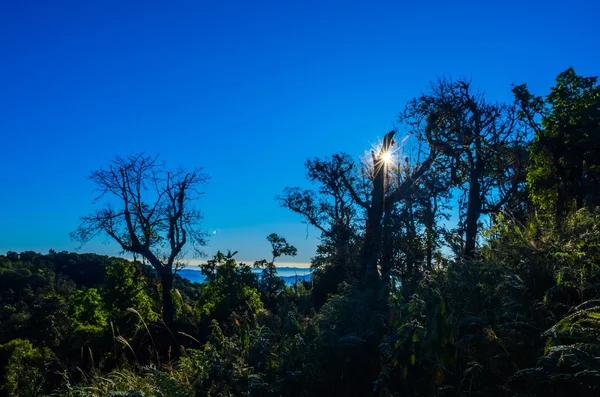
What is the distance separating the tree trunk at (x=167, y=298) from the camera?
55.0 feet

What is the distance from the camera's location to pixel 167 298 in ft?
56.2

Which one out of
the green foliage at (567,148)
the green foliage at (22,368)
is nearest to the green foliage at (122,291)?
the green foliage at (22,368)

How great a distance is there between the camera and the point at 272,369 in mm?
4312

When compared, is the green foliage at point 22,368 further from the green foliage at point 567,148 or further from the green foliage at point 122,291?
the green foliage at point 567,148

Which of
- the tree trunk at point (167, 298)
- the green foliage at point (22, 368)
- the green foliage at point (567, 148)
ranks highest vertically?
the green foliage at point (567, 148)

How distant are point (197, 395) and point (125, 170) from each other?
16351 mm

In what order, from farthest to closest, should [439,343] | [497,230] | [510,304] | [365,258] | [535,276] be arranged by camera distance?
[365,258], [497,230], [535,276], [510,304], [439,343]

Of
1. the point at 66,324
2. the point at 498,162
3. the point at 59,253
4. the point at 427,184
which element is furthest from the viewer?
the point at 59,253

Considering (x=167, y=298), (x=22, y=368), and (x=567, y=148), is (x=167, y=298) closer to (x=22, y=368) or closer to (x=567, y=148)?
(x=22, y=368)

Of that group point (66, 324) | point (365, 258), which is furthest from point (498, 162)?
point (66, 324)

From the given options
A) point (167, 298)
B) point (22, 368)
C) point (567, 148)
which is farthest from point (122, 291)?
point (567, 148)

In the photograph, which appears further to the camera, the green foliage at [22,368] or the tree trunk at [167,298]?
the tree trunk at [167,298]

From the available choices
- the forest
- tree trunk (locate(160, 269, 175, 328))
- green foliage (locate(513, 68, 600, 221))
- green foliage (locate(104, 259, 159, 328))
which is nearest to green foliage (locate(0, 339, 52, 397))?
the forest

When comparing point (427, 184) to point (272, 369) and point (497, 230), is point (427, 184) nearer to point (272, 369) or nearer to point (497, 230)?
point (497, 230)
